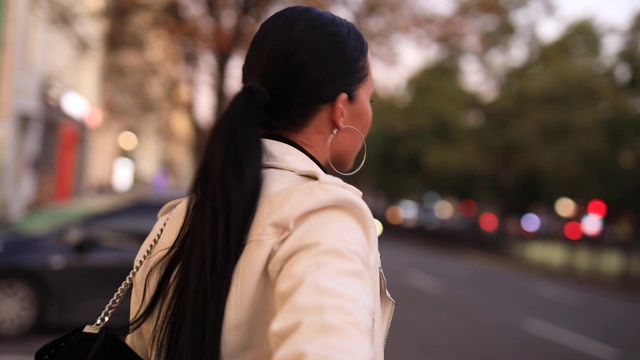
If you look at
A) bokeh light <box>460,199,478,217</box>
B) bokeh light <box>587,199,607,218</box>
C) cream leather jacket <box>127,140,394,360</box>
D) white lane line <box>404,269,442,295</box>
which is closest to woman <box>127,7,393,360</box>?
cream leather jacket <box>127,140,394,360</box>

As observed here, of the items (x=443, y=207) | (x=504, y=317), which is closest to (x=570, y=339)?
(x=504, y=317)

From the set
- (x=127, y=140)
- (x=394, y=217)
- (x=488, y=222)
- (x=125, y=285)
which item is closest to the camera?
(x=125, y=285)

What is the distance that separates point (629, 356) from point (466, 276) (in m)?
11.9

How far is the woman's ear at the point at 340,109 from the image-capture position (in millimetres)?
1666

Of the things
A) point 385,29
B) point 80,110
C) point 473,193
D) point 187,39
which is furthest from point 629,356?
point 473,193

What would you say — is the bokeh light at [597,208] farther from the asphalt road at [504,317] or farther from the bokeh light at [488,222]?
the asphalt road at [504,317]

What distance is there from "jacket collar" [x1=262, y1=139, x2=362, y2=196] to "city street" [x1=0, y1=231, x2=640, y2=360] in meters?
7.37

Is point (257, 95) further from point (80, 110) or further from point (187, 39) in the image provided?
point (80, 110)

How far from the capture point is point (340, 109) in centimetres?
168

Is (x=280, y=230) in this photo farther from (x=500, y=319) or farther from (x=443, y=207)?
(x=443, y=207)

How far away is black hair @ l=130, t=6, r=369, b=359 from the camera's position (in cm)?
150

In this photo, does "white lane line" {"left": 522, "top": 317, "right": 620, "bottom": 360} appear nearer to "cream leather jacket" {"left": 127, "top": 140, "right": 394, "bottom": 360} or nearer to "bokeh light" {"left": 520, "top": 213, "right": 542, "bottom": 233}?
"cream leather jacket" {"left": 127, "top": 140, "right": 394, "bottom": 360}

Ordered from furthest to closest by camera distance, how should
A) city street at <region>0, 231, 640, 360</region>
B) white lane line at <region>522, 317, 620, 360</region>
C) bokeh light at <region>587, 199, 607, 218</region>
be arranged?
bokeh light at <region>587, 199, 607, 218</region>, white lane line at <region>522, 317, 620, 360</region>, city street at <region>0, 231, 640, 360</region>

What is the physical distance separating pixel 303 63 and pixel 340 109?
0.11 meters
